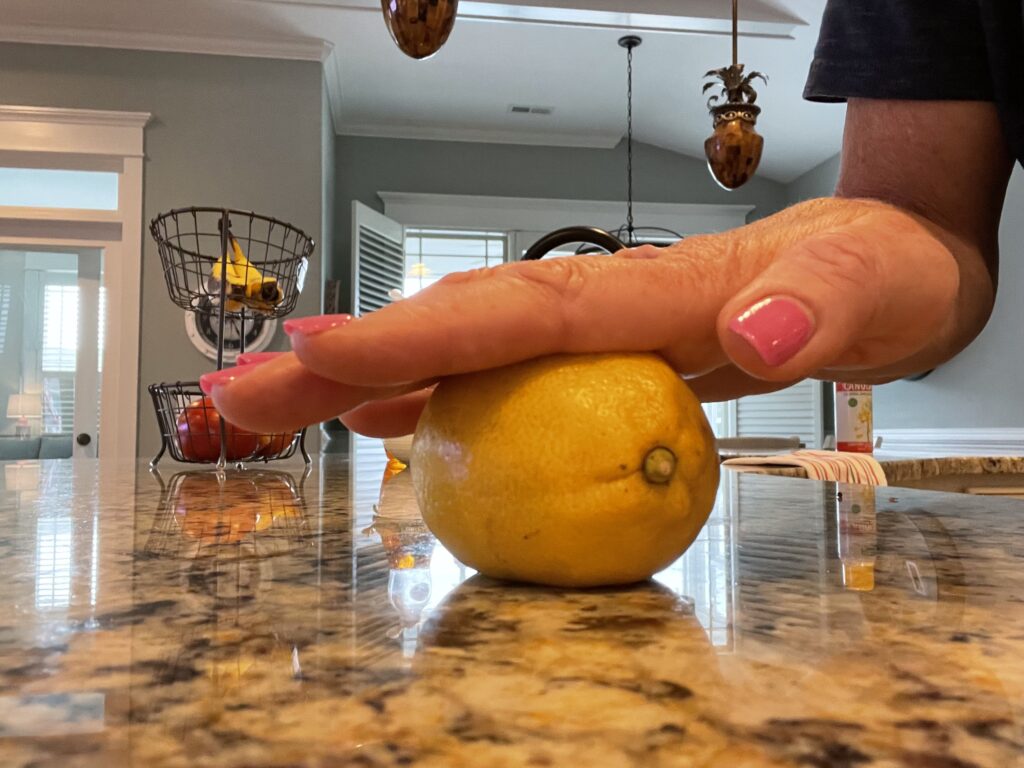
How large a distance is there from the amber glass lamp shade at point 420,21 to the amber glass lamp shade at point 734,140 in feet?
3.07

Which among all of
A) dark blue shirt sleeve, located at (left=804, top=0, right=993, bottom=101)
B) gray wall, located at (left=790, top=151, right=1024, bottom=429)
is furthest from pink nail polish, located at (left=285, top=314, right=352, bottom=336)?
gray wall, located at (left=790, top=151, right=1024, bottom=429)

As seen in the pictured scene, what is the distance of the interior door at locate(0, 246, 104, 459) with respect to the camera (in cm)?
366

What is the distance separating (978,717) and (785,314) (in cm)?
16

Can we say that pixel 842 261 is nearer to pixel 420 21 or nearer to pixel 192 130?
pixel 420 21

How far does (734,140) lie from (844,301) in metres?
1.92

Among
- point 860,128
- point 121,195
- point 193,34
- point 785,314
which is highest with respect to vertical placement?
point 193,34

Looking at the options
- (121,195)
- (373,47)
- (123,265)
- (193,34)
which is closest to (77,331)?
(123,265)

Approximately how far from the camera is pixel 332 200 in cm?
446

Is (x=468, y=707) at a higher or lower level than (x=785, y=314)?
lower

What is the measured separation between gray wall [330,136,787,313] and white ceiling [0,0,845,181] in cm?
10

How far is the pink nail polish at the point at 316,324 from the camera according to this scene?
30cm

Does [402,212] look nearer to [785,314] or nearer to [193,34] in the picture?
[193,34]

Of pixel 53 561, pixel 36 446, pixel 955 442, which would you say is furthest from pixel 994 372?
pixel 36 446

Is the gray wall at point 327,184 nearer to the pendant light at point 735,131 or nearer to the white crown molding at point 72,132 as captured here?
the white crown molding at point 72,132
